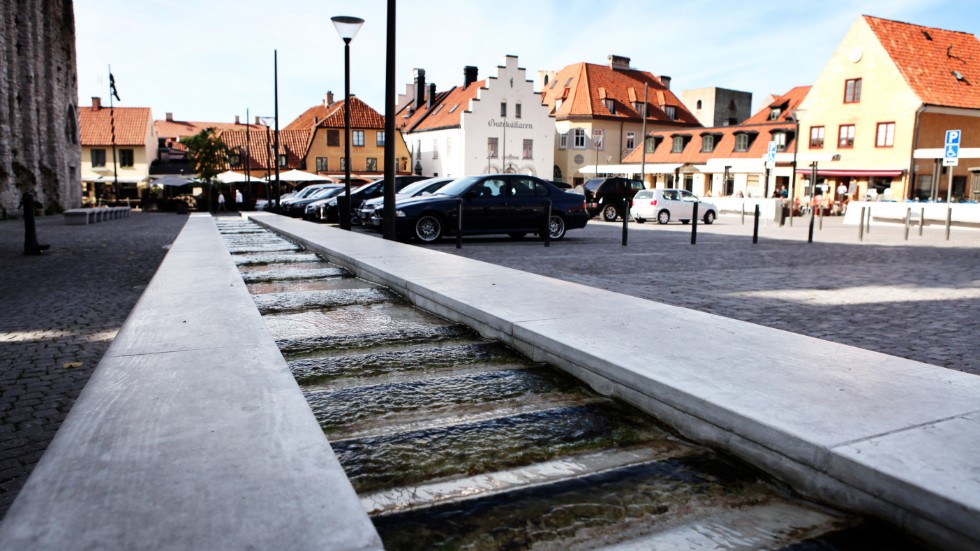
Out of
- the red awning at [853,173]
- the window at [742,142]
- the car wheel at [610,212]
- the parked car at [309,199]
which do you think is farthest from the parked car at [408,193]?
the window at [742,142]

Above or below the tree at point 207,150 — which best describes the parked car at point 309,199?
below

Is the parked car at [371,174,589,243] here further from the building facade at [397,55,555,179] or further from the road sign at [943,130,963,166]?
the building facade at [397,55,555,179]

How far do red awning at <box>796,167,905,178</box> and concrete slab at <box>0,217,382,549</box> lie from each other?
4231 cm

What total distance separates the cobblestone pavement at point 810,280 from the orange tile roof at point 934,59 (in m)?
28.0

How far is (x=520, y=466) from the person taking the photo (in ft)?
8.40

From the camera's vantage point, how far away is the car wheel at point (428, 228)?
15.1 meters

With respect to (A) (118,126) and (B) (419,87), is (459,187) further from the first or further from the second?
(B) (419,87)

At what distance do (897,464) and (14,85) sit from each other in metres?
35.2

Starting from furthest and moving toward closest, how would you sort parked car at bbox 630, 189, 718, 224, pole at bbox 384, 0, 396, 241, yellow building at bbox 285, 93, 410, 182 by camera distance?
yellow building at bbox 285, 93, 410, 182, parked car at bbox 630, 189, 718, 224, pole at bbox 384, 0, 396, 241

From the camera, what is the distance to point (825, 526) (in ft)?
7.11

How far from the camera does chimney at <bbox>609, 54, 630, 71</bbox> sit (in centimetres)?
6831

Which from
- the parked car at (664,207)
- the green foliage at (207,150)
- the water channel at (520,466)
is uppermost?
the green foliage at (207,150)

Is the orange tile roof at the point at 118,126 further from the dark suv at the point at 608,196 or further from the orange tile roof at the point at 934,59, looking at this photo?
the orange tile roof at the point at 934,59

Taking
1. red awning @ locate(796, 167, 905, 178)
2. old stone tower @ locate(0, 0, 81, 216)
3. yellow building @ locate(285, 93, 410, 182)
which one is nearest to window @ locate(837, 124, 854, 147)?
red awning @ locate(796, 167, 905, 178)
